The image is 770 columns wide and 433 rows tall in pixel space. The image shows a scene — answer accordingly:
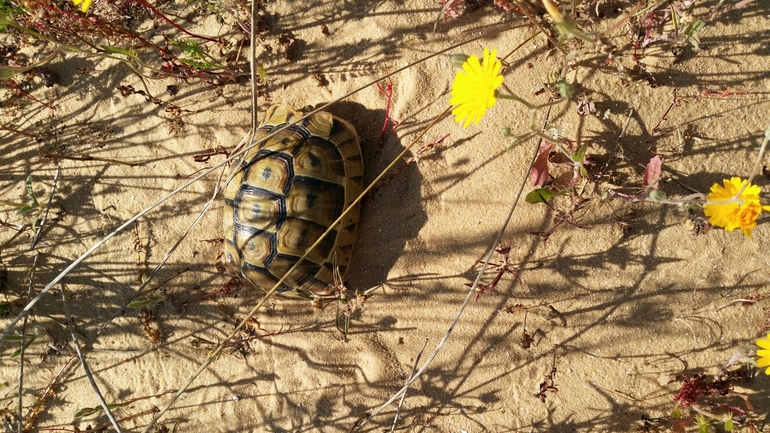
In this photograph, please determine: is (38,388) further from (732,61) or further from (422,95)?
(732,61)

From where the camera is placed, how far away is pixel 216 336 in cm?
386

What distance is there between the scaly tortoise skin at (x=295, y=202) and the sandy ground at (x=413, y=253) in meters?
0.21

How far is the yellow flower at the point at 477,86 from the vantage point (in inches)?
89.0

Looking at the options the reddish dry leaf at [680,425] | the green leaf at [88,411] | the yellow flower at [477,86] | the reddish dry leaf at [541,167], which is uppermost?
the yellow flower at [477,86]

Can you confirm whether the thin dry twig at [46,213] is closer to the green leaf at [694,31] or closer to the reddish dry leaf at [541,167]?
the reddish dry leaf at [541,167]

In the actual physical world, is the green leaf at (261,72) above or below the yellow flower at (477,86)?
above

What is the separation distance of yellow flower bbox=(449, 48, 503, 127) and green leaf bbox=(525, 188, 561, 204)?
906mm

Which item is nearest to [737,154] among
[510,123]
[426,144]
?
[510,123]

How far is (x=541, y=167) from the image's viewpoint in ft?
10.3

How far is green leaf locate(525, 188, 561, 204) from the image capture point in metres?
3.04

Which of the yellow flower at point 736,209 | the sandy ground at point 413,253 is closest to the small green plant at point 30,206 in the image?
the sandy ground at point 413,253

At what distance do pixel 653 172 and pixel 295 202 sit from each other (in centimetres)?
219

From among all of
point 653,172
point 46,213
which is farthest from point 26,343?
point 653,172

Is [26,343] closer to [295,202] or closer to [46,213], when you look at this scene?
[46,213]
